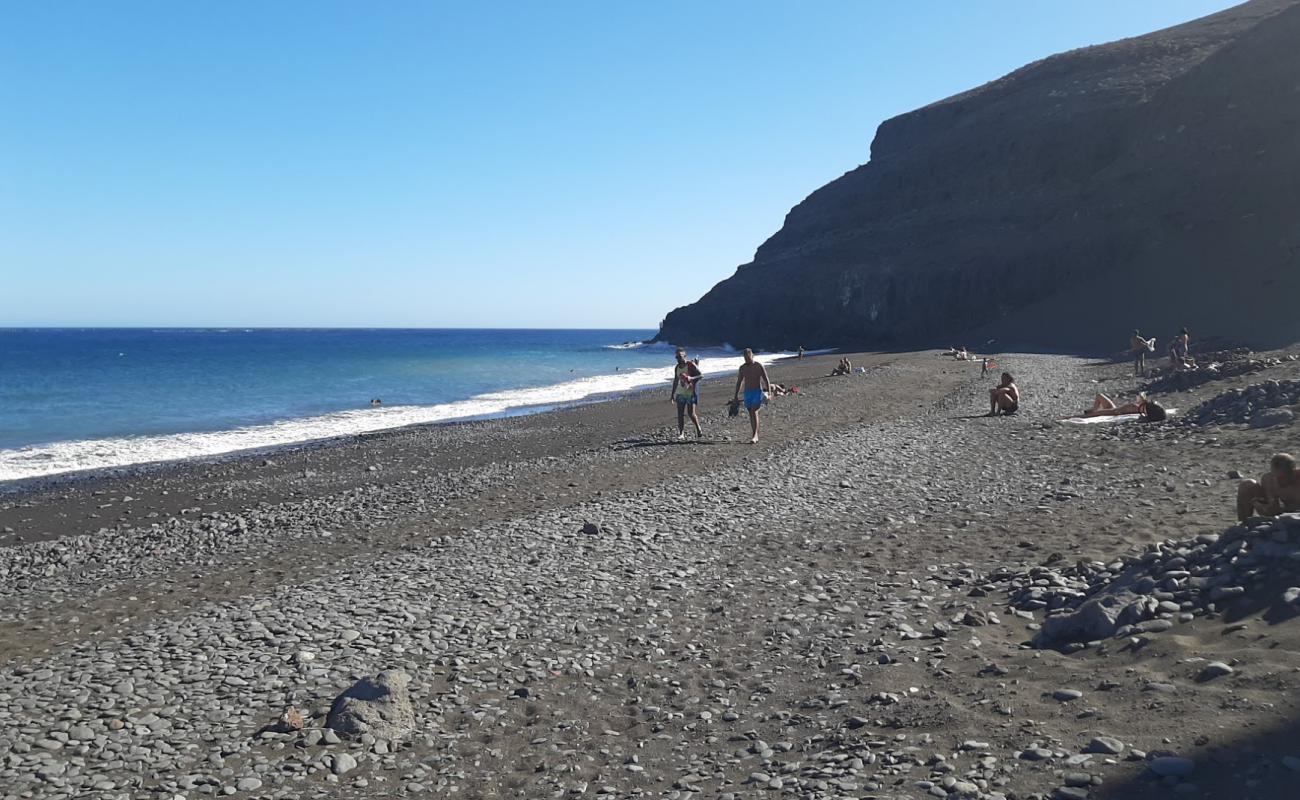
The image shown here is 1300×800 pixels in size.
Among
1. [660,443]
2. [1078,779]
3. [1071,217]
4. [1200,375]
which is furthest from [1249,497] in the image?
[1071,217]

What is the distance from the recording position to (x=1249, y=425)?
13.7m

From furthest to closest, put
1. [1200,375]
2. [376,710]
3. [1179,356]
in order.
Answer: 1. [1179,356]
2. [1200,375]
3. [376,710]

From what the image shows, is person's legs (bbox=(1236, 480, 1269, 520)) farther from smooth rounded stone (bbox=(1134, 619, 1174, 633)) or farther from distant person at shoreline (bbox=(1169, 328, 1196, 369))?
distant person at shoreline (bbox=(1169, 328, 1196, 369))

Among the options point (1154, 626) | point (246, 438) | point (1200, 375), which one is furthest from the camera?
point (246, 438)

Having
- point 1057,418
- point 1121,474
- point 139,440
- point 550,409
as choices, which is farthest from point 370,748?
point 550,409

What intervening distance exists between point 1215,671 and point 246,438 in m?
27.9

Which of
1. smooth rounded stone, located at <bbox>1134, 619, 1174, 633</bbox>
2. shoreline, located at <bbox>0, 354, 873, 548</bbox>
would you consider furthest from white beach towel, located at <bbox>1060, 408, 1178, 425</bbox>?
smooth rounded stone, located at <bbox>1134, 619, 1174, 633</bbox>

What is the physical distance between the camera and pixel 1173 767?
3865mm

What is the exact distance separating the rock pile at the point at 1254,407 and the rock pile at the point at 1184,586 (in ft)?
28.5

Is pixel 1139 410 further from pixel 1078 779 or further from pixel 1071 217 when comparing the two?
pixel 1071 217

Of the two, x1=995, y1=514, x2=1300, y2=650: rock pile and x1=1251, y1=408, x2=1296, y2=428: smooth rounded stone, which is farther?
x1=1251, y1=408, x2=1296, y2=428: smooth rounded stone

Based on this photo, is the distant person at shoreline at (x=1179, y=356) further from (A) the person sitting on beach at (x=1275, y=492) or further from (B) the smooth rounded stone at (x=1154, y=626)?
(B) the smooth rounded stone at (x=1154, y=626)

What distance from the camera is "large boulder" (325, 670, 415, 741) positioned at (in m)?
5.55

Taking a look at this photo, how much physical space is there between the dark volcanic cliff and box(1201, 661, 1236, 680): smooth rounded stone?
36064mm
